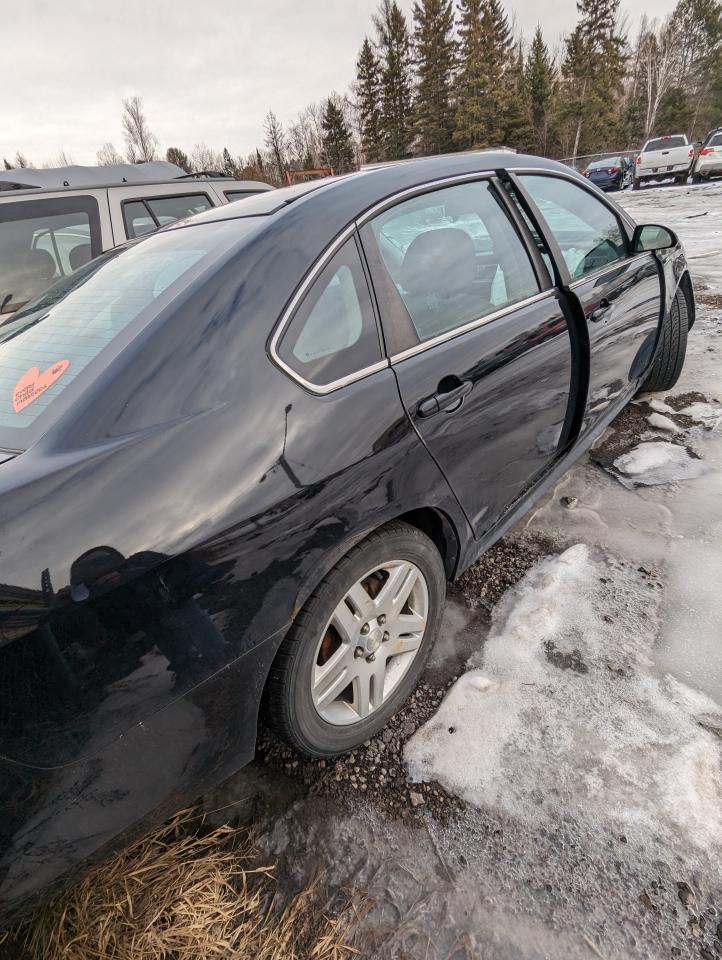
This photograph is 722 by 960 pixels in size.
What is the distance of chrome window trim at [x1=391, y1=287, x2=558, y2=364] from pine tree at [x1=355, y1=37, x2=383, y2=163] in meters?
50.4

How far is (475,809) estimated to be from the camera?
158cm

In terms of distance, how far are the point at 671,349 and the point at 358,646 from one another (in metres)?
3.14

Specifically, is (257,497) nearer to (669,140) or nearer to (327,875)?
(327,875)

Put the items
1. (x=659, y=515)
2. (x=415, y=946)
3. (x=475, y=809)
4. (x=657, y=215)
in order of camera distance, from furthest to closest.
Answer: (x=657, y=215), (x=659, y=515), (x=475, y=809), (x=415, y=946)

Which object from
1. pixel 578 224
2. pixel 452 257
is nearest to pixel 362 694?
pixel 452 257

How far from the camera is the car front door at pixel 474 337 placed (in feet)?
5.44

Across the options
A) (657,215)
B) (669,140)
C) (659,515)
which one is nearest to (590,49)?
(669,140)

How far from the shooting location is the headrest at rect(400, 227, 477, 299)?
1829mm

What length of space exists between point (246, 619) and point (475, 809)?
0.96m

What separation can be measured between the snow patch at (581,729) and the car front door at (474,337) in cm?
52

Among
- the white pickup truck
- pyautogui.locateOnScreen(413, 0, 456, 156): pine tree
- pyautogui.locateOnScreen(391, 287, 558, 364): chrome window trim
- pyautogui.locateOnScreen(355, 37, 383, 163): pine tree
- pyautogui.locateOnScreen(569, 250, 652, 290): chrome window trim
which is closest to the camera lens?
pyautogui.locateOnScreen(391, 287, 558, 364): chrome window trim

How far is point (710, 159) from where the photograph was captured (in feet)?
61.9

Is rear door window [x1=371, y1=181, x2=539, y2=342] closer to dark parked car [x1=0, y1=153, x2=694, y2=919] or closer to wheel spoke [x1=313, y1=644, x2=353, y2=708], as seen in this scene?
dark parked car [x1=0, y1=153, x2=694, y2=919]

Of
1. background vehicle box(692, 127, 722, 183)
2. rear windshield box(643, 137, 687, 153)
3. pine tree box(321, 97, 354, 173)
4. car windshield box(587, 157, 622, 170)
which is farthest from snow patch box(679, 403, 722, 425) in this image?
pine tree box(321, 97, 354, 173)
